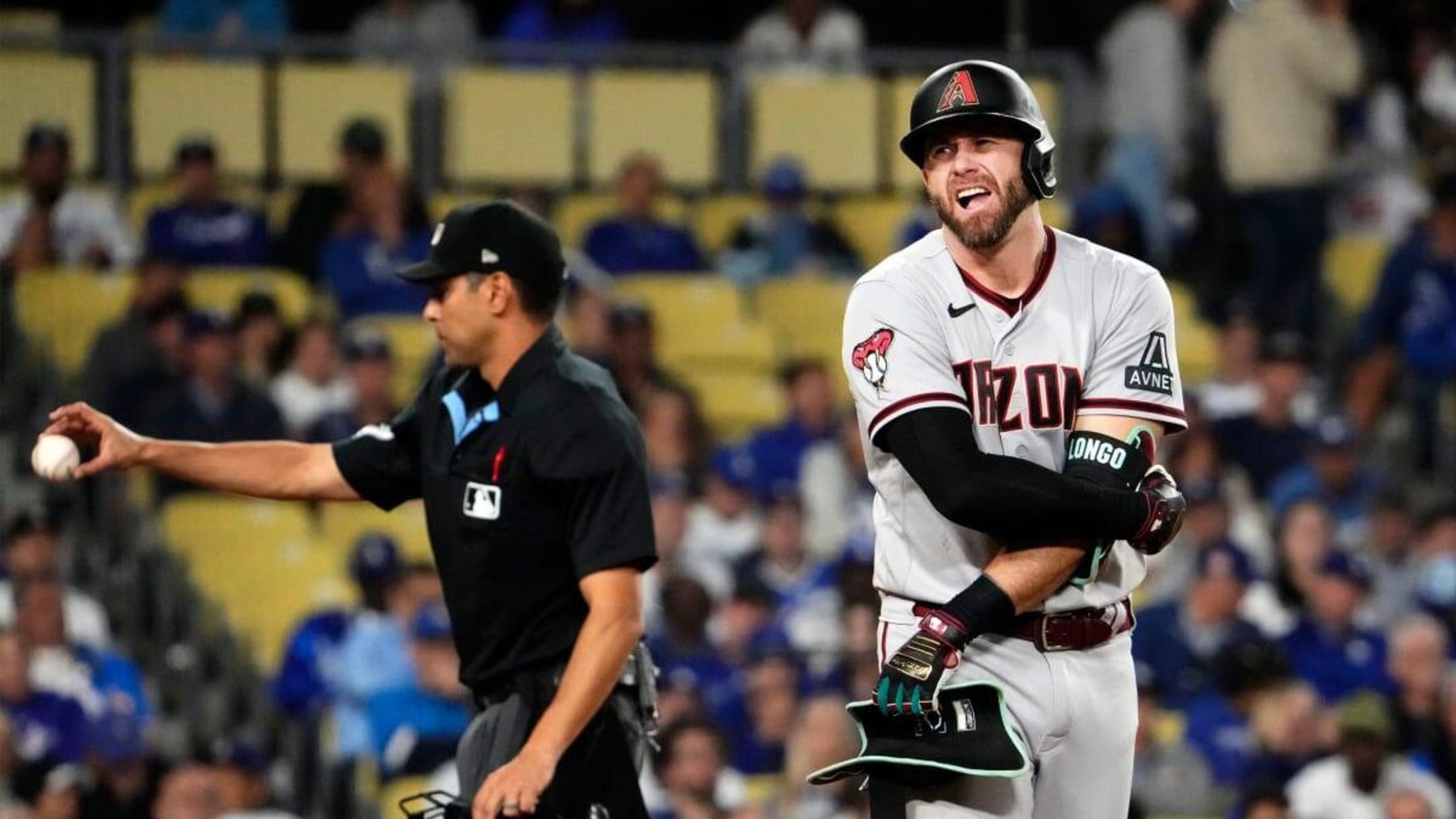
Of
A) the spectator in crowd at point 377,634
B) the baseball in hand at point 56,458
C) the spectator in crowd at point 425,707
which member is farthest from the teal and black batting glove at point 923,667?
the spectator in crowd at point 377,634

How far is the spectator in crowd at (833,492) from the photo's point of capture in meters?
11.4

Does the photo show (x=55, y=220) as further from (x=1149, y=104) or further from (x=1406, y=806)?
(x=1406, y=806)

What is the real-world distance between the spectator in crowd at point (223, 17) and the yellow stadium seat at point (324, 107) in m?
0.46

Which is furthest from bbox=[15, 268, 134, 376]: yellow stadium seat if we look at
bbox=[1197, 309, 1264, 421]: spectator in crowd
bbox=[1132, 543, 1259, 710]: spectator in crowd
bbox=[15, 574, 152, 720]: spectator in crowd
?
bbox=[1197, 309, 1264, 421]: spectator in crowd

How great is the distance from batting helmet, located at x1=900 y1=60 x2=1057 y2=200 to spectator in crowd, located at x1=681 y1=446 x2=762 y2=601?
6282mm

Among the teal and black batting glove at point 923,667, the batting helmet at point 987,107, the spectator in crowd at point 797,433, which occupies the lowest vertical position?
the spectator in crowd at point 797,433

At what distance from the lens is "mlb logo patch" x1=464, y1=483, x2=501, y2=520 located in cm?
→ 525

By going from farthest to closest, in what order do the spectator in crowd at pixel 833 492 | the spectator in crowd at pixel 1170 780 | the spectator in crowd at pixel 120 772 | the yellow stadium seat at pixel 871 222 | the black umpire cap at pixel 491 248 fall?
the yellow stadium seat at pixel 871 222 < the spectator in crowd at pixel 833 492 < the spectator in crowd at pixel 1170 780 < the spectator in crowd at pixel 120 772 < the black umpire cap at pixel 491 248

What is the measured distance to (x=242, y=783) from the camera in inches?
359

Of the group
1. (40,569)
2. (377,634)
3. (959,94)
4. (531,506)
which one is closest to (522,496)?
(531,506)

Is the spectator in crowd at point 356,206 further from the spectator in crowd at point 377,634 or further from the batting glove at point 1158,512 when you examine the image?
the batting glove at point 1158,512

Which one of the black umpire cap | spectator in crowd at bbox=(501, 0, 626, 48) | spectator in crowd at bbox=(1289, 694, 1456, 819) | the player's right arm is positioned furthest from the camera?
spectator in crowd at bbox=(501, 0, 626, 48)

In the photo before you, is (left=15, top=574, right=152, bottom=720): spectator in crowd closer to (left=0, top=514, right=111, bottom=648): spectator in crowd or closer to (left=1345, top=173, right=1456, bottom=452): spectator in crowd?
(left=0, top=514, right=111, bottom=648): spectator in crowd

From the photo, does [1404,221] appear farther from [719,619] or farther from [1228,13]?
[719,619]
